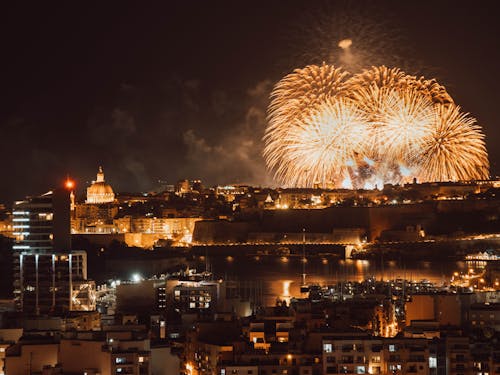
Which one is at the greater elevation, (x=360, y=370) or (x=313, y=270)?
(x=313, y=270)

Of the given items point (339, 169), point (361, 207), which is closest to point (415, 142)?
point (339, 169)

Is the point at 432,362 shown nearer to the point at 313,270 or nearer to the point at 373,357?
the point at 373,357

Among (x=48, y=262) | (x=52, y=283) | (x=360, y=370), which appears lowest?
(x=360, y=370)

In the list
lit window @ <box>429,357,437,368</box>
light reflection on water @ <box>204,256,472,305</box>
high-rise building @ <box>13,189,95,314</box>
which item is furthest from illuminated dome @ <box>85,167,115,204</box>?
lit window @ <box>429,357,437,368</box>

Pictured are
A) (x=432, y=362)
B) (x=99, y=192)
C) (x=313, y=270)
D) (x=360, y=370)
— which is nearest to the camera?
(x=360, y=370)

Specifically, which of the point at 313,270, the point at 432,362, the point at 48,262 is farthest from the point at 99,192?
the point at 432,362

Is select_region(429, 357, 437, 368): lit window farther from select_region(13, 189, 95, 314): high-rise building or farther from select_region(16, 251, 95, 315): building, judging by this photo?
select_region(16, 251, 95, 315): building
